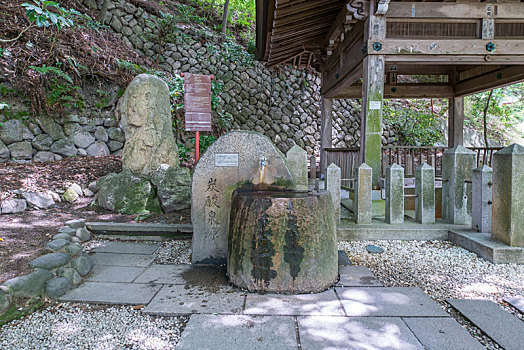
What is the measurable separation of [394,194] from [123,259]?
379 cm

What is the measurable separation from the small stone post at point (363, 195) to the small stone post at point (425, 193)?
2.40ft

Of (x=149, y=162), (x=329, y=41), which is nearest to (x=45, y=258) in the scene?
(x=149, y=162)

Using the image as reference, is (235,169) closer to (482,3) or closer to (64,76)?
(482,3)

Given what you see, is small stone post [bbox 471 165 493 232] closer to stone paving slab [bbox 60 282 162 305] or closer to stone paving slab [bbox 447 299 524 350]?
stone paving slab [bbox 447 299 524 350]

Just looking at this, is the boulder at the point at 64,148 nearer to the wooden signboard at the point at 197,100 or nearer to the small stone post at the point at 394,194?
the wooden signboard at the point at 197,100

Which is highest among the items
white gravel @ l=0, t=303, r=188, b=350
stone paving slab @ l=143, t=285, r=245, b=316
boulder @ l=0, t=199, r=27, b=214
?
boulder @ l=0, t=199, r=27, b=214

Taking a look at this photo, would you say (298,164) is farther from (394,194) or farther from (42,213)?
(42,213)

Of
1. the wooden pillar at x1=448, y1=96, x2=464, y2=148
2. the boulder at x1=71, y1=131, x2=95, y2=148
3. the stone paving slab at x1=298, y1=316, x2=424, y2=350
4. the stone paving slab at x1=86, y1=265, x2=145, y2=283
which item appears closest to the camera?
the stone paving slab at x1=298, y1=316, x2=424, y2=350

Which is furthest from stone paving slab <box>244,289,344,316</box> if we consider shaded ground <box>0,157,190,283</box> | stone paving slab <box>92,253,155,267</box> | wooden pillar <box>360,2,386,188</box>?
wooden pillar <box>360,2,386,188</box>

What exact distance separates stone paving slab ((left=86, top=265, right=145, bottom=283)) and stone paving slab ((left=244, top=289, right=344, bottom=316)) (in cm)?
133

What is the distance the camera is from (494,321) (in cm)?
224

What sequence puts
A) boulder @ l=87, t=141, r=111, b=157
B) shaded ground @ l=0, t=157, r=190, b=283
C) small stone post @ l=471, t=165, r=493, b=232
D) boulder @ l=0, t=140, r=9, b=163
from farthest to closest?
boulder @ l=87, t=141, r=111, b=157 → boulder @ l=0, t=140, r=9, b=163 → small stone post @ l=471, t=165, r=493, b=232 → shaded ground @ l=0, t=157, r=190, b=283

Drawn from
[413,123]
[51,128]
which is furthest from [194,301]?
[413,123]

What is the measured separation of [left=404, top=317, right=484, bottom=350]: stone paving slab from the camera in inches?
75.9
